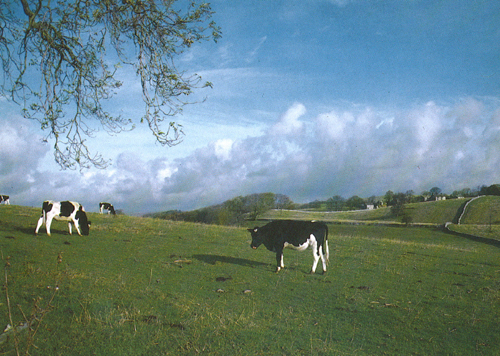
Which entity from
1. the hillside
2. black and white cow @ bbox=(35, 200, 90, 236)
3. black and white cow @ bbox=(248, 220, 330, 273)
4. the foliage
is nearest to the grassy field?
black and white cow @ bbox=(248, 220, 330, 273)

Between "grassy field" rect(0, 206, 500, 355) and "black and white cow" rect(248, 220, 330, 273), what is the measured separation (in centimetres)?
63

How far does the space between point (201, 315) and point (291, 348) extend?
1.89 meters

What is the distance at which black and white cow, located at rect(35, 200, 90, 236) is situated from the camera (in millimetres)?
14727

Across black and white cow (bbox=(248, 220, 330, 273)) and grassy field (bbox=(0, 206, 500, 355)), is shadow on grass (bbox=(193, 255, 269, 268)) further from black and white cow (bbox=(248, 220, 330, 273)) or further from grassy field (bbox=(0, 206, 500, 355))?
black and white cow (bbox=(248, 220, 330, 273))

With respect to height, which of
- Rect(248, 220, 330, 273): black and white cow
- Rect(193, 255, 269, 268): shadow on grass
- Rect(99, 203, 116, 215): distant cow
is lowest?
Rect(193, 255, 269, 268): shadow on grass

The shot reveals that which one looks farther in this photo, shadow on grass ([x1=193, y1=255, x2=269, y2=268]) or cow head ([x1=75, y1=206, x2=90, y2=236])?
cow head ([x1=75, y1=206, x2=90, y2=236])

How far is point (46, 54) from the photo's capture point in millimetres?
12047

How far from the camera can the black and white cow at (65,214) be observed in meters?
14.7

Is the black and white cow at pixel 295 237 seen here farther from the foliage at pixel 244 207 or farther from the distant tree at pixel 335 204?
the distant tree at pixel 335 204

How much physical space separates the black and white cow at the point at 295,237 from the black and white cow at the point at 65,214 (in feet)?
27.9

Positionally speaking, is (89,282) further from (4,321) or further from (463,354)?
(463,354)

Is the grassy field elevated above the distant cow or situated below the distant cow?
below

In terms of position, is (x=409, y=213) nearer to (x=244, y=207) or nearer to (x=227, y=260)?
(x=244, y=207)

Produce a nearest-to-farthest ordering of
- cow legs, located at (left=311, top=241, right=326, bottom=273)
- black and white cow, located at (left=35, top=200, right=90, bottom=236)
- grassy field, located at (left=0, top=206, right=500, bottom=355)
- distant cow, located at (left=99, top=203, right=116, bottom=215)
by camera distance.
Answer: grassy field, located at (left=0, top=206, right=500, bottom=355), cow legs, located at (left=311, top=241, right=326, bottom=273), black and white cow, located at (left=35, top=200, right=90, bottom=236), distant cow, located at (left=99, top=203, right=116, bottom=215)
